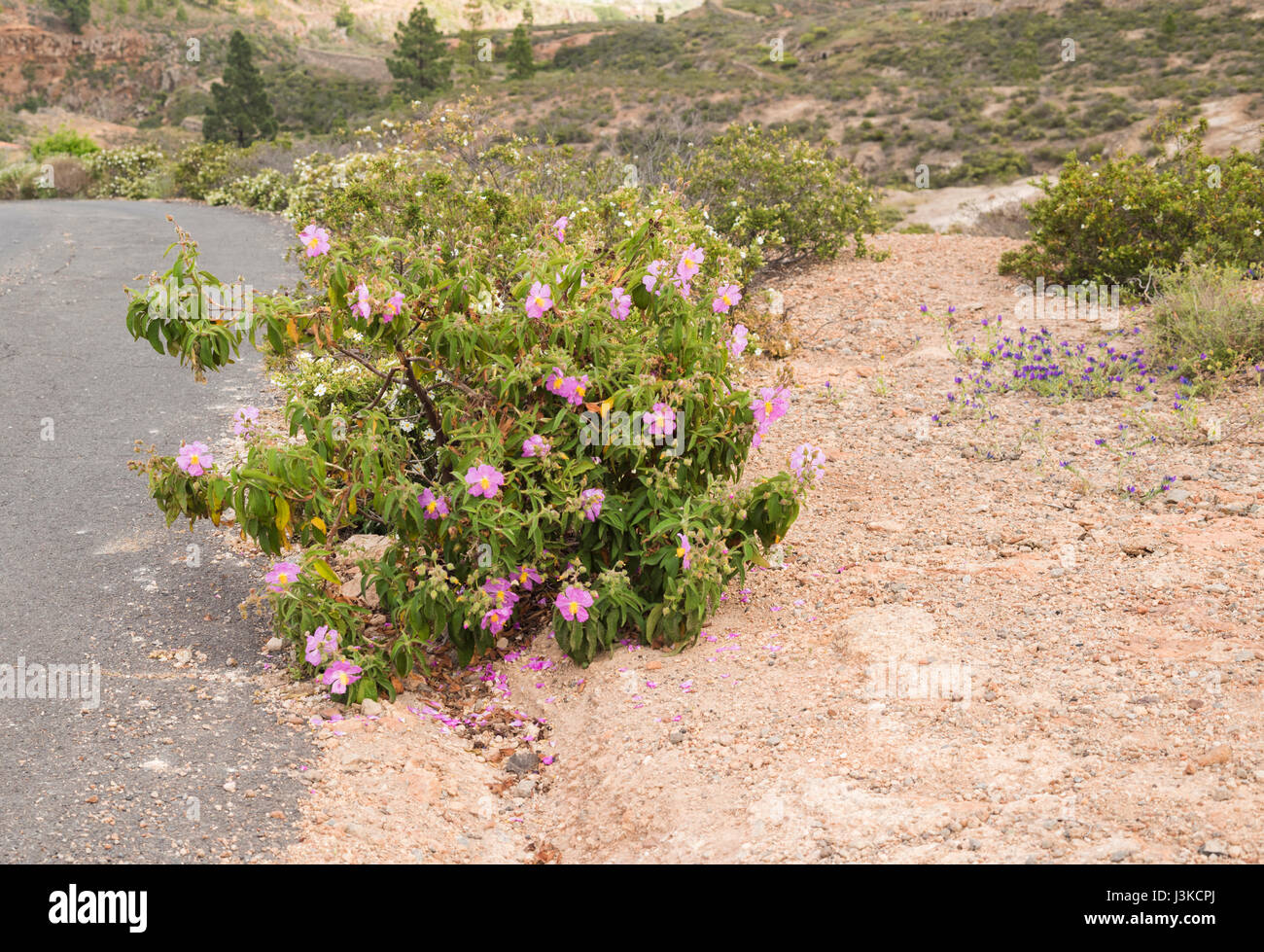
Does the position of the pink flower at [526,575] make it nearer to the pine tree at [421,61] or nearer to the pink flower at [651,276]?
the pink flower at [651,276]

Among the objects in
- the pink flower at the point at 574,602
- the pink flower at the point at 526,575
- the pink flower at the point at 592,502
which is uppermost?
the pink flower at the point at 592,502

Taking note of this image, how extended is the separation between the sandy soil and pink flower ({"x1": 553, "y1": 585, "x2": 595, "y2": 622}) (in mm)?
268

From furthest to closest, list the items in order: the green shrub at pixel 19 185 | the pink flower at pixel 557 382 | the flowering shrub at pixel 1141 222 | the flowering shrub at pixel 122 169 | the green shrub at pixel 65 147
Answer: the green shrub at pixel 65 147
the flowering shrub at pixel 122 169
the green shrub at pixel 19 185
the flowering shrub at pixel 1141 222
the pink flower at pixel 557 382

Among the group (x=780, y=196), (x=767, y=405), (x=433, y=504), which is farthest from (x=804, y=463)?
(x=780, y=196)

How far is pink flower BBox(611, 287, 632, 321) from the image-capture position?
11.0 feet

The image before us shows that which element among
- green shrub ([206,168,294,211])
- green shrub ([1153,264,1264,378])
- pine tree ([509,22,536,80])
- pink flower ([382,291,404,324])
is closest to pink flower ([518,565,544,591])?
pink flower ([382,291,404,324])

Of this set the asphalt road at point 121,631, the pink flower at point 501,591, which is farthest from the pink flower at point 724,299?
the asphalt road at point 121,631

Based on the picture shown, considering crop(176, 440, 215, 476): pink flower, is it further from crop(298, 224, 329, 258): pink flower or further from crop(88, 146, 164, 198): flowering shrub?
crop(88, 146, 164, 198): flowering shrub

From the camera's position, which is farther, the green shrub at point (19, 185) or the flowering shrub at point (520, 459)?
the green shrub at point (19, 185)

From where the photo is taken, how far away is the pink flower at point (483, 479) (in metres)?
3.07

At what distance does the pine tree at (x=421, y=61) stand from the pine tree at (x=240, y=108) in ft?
24.3

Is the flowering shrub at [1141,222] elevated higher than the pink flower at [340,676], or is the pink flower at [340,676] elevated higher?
the flowering shrub at [1141,222]

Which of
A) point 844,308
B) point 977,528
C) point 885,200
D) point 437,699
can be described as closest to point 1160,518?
point 977,528

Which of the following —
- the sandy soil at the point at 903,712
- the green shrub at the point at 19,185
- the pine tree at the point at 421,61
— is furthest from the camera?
the pine tree at the point at 421,61
